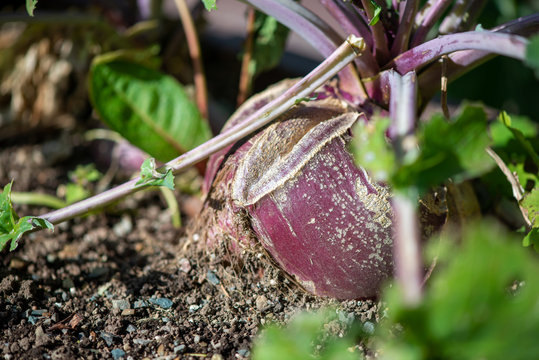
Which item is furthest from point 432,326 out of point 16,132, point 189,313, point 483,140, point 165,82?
point 16,132

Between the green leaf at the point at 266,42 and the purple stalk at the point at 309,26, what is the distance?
9.6 inches

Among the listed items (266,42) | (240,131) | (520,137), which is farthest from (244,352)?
(266,42)

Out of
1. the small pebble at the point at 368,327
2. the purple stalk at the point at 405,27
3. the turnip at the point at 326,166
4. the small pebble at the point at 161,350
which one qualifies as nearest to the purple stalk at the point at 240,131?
the turnip at the point at 326,166

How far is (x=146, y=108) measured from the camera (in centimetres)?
108

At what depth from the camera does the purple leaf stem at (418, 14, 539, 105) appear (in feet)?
2.54

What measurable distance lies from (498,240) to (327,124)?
42 centimetres

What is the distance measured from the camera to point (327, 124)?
2.64 feet

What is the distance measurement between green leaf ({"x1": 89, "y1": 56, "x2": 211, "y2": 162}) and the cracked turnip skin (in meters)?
0.28

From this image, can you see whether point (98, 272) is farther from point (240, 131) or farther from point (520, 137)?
point (520, 137)

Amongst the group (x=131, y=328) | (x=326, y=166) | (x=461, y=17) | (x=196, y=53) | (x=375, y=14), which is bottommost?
(x=131, y=328)

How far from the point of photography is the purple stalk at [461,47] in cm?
62

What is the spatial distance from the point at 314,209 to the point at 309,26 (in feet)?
0.97

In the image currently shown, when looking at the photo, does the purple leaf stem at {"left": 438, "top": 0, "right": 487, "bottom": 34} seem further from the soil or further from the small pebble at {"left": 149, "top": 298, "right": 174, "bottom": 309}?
the small pebble at {"left": 149, "top": 298, "right": 174, "bottom": 309}

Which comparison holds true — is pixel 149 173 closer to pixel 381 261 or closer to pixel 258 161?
pixel 258 161
